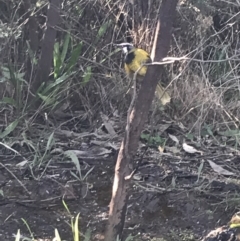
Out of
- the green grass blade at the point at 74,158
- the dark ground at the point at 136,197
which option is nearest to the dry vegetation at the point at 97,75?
the green grass blade at the point at 74,158

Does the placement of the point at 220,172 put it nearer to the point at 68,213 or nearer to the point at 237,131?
the point at 237,131

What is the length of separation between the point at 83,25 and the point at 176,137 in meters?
1.23

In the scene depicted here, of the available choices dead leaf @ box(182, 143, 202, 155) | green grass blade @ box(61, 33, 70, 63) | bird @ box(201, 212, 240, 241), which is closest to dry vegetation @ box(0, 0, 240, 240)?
green grass blade @ box(61, 33, 70, 63)

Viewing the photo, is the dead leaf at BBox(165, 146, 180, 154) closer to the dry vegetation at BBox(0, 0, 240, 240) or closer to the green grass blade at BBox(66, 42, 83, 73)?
the dry vegetation at BBox(0, 0, 240, 240)

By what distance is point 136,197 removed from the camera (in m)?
3.79

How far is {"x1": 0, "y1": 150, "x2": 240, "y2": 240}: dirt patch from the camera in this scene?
3406 mm

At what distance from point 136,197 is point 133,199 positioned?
0.03 m

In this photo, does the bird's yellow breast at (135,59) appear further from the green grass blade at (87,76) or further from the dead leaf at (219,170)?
the dead leaf at (219,170)

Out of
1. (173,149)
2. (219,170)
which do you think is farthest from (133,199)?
(173,149)

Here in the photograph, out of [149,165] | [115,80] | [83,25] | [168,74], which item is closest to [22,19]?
[83,25]

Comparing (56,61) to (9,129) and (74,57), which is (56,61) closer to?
(74,57)

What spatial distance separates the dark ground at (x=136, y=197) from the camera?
3410 millimetres

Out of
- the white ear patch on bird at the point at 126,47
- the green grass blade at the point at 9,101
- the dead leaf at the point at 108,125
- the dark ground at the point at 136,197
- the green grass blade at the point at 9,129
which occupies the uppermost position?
the white ear patch on bird at the point at 126,47

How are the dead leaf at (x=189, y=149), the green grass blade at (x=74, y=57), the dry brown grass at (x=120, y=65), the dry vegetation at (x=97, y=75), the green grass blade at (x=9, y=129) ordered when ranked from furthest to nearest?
1. the dry brown grass at (x=120, y=65)
2. the green grass blade at (x=74, y=57)
3. the dry vegetation at (x=97, y=75)
4. the dead leaf at (x=189, y=149)
5. the green grass blade at (x=9, y=129)
